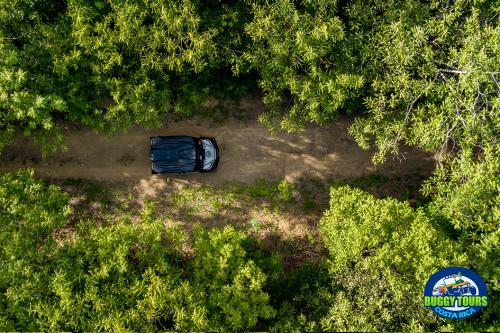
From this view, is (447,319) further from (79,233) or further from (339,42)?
(79,233)

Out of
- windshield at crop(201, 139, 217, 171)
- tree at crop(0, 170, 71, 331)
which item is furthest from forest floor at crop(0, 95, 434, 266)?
tree at crop(0, 170, 71, 331)

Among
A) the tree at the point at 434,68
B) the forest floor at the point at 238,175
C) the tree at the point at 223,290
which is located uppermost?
the tree at the point at 434,68

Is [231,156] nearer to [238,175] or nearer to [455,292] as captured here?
[238,175]

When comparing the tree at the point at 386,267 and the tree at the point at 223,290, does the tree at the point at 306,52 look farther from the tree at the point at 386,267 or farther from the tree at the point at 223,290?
the tree at the point at 223,290

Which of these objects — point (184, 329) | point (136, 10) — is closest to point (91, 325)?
point (184, 329)

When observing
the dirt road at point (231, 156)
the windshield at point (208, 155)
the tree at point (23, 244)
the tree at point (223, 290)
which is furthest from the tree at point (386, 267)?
the tree at point (23, 244)
